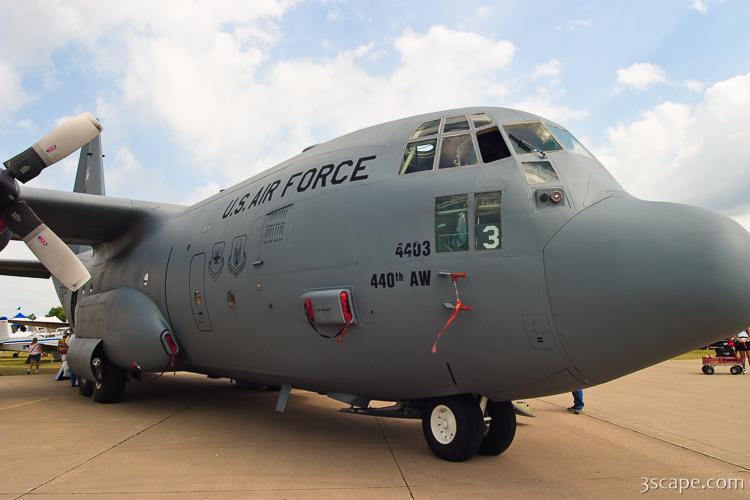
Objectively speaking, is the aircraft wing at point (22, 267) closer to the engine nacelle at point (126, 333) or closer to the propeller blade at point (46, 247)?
the engine nacelle at point (126, 333)

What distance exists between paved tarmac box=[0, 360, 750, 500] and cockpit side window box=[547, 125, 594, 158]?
3818 mm

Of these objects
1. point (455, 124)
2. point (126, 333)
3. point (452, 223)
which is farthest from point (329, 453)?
point (126, 333)

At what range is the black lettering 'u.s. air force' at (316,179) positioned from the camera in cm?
704

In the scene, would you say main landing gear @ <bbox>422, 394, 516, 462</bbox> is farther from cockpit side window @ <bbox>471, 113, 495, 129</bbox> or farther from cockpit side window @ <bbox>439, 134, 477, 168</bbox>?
cockpit side window @ <bbox>471, 113, 495, 129</bbox>

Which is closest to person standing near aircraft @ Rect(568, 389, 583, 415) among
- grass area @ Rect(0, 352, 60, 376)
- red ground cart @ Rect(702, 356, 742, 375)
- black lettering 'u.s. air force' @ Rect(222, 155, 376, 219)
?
black lettering 'u.s. air force' @ Rect(222, 155, 376, 219)

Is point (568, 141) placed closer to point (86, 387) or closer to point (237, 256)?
point (237, 256)

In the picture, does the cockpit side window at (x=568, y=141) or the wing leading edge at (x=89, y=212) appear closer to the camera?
the cockpit side window at (x=568, y=141)

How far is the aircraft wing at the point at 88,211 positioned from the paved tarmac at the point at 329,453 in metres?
4.21

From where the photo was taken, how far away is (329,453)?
6.91 meters

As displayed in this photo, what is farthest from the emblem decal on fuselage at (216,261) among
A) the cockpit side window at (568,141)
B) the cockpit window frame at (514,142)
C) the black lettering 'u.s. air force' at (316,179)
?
the cockpit side window at (568,141)

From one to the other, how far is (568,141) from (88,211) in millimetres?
10540

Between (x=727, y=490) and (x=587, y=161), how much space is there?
383 cm

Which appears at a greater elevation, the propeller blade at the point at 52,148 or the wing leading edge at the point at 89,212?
the propeller blade at the point at 52,148

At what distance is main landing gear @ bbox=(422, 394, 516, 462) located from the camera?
20.0 ft
